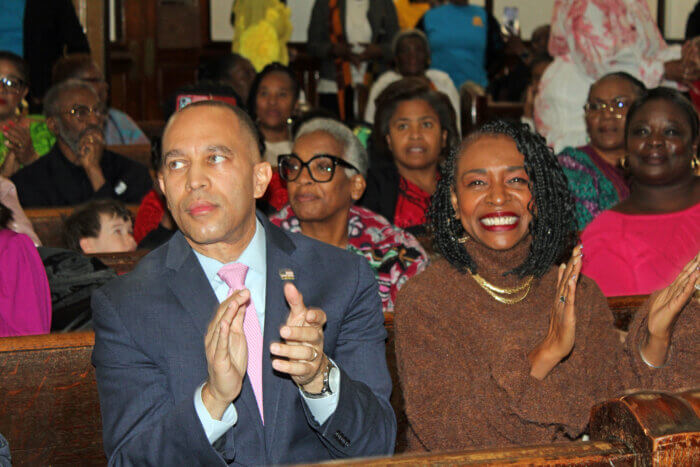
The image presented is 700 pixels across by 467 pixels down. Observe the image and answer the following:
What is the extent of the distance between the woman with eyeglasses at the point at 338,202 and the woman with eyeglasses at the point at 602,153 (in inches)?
44.0

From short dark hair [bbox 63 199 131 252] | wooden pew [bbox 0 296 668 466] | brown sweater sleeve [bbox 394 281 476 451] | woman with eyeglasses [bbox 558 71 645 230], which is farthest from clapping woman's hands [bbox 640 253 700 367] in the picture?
short dark hair [bbox 63 199 131 252]

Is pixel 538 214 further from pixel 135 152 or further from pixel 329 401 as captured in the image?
pixel 135 152

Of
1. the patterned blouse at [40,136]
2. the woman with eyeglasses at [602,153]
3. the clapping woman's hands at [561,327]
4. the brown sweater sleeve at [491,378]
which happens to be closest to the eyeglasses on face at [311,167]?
the brown sweater sleeve at [491,378]

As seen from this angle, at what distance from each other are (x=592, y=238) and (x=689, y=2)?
846 centimetres

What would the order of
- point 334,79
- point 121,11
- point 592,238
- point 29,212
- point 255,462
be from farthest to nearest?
point 121,11 → point 334,79 → point 29,212 → point 592,238 → point 255,462

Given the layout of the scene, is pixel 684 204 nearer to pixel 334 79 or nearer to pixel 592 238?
pixel 592 238

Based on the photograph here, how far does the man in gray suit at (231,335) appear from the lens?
1412 mm

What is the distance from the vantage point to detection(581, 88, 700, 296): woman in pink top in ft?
9.09

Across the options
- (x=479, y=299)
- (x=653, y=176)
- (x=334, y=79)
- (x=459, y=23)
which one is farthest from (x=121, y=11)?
(x=479, y=299)

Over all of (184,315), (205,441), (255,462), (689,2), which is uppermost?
(689,2)

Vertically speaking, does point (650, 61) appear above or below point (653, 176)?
above

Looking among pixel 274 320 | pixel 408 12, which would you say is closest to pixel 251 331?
pixel 274 320

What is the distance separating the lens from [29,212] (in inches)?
127

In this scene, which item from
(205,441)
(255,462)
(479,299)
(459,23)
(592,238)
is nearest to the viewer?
(205,441)
